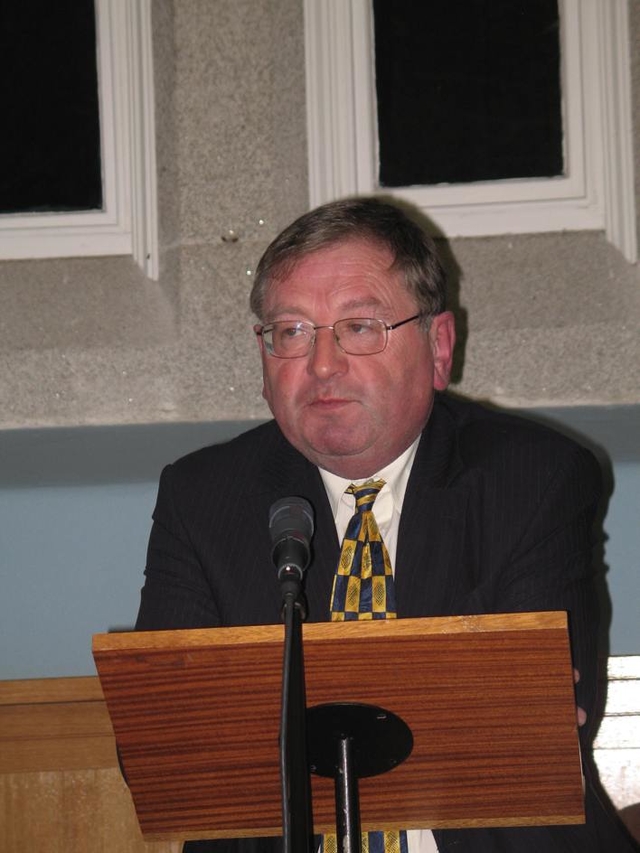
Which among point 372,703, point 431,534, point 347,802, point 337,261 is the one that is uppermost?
point 337,261

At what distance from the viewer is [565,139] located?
3.66 m

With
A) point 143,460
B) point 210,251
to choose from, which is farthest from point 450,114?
point 143,460

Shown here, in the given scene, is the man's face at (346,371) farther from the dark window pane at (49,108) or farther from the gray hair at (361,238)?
the dark window pane at (49,108)

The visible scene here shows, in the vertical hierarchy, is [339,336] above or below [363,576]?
above

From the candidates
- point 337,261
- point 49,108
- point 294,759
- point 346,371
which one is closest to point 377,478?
point 346,371

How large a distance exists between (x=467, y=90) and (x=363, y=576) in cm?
222

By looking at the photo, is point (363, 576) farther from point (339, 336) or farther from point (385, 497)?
point (339, 336)

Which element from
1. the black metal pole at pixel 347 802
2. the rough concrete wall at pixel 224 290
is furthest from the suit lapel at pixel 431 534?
the rough concrete wall at pixel 224 290

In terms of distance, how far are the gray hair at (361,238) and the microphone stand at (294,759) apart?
3.35ft

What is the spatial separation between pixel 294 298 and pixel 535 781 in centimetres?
99

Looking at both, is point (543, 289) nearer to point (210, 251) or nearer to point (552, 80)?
point (552, 80)

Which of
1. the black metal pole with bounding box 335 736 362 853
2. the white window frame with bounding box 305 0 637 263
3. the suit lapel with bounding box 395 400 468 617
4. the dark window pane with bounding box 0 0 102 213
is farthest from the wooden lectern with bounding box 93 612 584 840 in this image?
the dark window pane with bounding box 0 0 102 213

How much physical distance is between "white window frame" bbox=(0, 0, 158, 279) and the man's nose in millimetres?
1687

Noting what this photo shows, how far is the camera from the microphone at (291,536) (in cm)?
142
